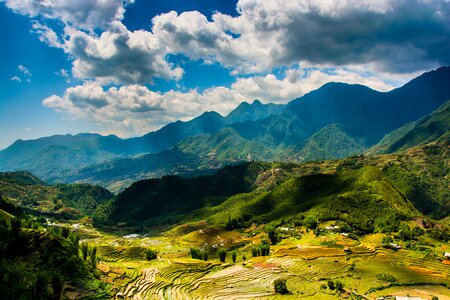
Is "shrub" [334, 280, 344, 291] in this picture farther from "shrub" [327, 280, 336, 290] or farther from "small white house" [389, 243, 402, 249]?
"small white house" [389, 243, 402, 249]

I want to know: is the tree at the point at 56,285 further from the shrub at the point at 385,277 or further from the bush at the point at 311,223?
the bush at the point at 311,223

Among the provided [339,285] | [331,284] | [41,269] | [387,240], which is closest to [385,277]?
[339,285]

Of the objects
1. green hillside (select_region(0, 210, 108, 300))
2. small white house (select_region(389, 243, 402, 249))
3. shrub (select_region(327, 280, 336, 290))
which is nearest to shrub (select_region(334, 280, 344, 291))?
shrub (select_region(327, 280, 336, 290))

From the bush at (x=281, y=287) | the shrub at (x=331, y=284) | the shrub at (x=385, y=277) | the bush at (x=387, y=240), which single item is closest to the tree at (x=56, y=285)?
the bush at (x=281, y=287)

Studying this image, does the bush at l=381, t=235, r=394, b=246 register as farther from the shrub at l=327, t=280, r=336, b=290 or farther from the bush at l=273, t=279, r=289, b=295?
the bush at l=273, t=279, r=289, b=295

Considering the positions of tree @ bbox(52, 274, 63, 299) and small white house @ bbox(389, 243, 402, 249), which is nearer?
tree @ bbox(52, 274, 63, 299)

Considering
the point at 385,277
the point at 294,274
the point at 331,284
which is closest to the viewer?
the point at 331,284

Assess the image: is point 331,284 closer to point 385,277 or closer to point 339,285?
point 339,285

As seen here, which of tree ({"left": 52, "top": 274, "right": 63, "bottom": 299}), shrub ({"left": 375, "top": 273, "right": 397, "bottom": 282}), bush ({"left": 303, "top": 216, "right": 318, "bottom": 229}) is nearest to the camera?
tree ({"left": 52, "top": 274, "right": 63, "bottom": 299})

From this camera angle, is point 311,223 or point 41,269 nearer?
point 41,269

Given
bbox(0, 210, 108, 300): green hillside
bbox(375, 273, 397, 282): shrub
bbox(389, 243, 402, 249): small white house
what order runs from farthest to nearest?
bbox(389, 243, 402, 249): small white house < bbox(375, 273, 397, 282): shrub < bbox(0, 210, 108, 300): green hillside

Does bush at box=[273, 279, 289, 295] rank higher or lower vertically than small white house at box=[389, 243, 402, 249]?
higher

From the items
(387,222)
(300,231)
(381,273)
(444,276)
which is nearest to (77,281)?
(381,273)

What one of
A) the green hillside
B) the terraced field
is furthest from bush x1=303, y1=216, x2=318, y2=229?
the green hillside
